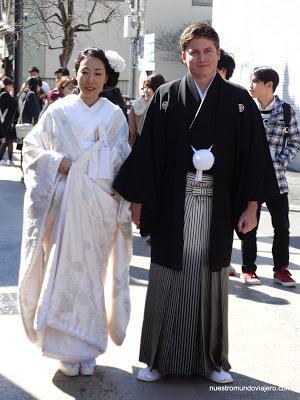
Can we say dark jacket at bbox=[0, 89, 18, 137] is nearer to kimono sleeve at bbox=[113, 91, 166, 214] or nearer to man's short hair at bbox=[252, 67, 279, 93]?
man's short hair at bbox=[252, 67, 279, 93]

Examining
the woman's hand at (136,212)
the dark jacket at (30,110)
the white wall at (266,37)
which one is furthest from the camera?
the white wall at (266,37)

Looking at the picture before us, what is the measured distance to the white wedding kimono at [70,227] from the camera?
3734 millimetres

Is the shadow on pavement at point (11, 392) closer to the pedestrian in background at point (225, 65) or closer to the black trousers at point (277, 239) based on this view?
the pedestrian in background at point (225, 65)

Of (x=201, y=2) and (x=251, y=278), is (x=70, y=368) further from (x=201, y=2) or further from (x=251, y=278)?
(x=201, y=2)

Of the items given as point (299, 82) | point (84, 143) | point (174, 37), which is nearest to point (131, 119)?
point (84, 143)

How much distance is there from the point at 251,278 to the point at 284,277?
11.0 inches

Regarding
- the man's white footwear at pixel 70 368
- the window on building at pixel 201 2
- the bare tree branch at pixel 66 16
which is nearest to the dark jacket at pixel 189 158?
the man's white footwear at pixel 70 368

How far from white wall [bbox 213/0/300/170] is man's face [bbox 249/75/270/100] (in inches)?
351

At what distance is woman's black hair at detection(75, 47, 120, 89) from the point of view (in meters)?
3.94

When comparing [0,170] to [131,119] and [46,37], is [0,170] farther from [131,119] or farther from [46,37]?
[46,37]

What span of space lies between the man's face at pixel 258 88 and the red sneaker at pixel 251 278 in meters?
1.48

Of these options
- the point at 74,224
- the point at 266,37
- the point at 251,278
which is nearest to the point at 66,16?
the point at 266,37

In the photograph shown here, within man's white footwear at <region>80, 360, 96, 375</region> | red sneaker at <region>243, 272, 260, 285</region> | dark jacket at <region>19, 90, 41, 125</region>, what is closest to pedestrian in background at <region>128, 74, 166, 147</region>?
red sneaker at <region>243, 272, 260, 285</region>

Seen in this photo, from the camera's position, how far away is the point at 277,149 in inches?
229
